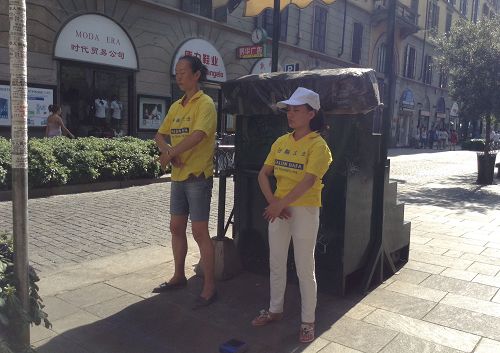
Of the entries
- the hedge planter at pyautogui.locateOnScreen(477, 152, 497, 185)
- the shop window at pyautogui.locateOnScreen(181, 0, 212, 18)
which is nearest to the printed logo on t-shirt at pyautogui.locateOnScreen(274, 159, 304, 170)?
the hedge planter at pyautogui.locateOnScreen(477, 152, 497, 185)

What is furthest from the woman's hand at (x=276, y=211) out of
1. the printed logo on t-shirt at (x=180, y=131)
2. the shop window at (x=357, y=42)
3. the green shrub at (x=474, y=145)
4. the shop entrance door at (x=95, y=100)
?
the green shrub at (x=474, y=145)

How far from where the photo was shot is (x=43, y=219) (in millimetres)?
6930

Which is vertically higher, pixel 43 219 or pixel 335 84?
pixel 335 84

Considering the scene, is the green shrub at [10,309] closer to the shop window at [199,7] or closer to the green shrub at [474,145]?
the shop window at [199,7]

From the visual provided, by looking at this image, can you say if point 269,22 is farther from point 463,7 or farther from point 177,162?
point 463,7

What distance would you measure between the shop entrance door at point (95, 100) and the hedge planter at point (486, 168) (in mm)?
10989

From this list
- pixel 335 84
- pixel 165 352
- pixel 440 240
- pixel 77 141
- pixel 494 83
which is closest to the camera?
pixel 165 352

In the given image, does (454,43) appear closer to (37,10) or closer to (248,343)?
(37,10)

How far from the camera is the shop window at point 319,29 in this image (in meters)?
24.3

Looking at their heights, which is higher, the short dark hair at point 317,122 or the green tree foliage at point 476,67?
the green tree foliage at point 476,67

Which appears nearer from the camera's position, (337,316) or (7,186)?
(337,316)

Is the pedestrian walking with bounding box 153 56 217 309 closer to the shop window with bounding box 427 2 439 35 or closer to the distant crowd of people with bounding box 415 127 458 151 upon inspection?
the distant crowd of people with bounding box 415 127 458 151

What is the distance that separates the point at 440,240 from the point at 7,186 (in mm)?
7051

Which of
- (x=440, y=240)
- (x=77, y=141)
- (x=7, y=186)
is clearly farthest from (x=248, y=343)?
(x=77, y=141)
